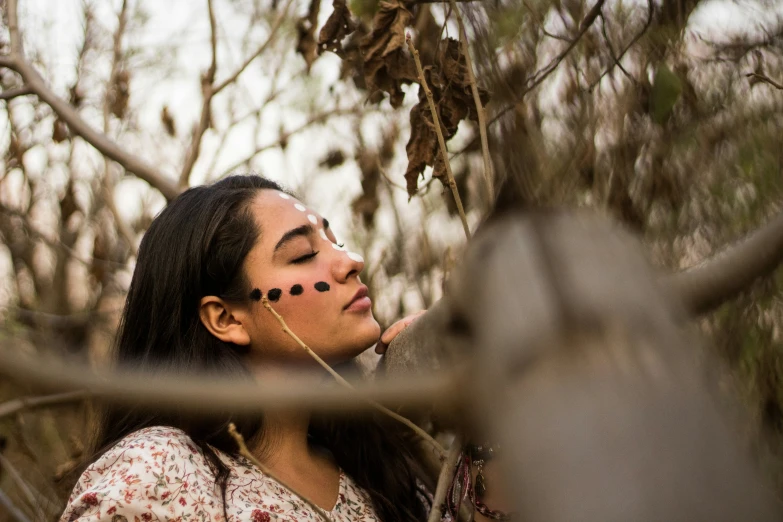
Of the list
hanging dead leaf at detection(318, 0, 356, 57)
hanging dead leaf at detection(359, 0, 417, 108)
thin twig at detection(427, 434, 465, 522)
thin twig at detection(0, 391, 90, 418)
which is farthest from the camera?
hanging dead leaf at detection(318, 0, 356, 57)

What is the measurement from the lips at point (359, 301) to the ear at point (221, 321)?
0.91ft

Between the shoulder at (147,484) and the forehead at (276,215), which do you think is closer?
the shoulder at (147,484)

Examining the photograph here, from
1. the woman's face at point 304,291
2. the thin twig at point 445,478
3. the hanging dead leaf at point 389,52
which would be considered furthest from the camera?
the woman's face at point 304,291

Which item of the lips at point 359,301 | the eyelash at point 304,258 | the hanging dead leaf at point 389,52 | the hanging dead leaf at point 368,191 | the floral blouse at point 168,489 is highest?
the hanging dead leaf at point 389,52

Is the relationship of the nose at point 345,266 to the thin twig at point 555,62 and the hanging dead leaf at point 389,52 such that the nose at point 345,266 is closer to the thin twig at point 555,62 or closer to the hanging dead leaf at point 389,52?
the hanging dead leaf at point 389,52

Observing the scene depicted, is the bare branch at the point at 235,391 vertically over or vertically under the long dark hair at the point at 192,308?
over

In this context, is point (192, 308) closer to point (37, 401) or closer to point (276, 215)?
point (276, 215)

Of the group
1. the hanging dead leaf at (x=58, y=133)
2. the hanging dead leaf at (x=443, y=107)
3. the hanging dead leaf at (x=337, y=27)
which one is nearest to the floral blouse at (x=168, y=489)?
the hanging dead leaf at (x=443, y=107)

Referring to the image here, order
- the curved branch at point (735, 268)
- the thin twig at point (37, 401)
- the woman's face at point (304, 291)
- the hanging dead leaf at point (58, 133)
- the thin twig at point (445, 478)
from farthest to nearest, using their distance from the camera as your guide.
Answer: the hanging dead leaf at point (58, 133) < the woman's face at point (304, 291) < the thin twig at point (37, 401) < the thin twig at point (445, 478) < the curved branch at point (735, 268)

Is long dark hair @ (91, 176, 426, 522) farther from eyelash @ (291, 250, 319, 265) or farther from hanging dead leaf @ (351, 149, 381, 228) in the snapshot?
hanging dead leaf @ (351, 149, 381, 228)

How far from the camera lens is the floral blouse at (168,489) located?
1.35 m

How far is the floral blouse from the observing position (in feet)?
4.44

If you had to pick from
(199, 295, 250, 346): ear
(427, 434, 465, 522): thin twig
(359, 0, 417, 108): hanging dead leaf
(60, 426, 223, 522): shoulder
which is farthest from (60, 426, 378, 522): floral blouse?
(359, 0, 417, 108): hanging dead leaf

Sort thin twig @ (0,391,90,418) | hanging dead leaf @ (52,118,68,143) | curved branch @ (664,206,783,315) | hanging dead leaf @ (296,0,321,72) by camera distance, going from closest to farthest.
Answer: curved branch @ (664,206,783,315), thin twig @ (0,391,90,418), hanging dead leaf @ (296,0,321,72), hanging dead leaf @ (52,118,68,143)
